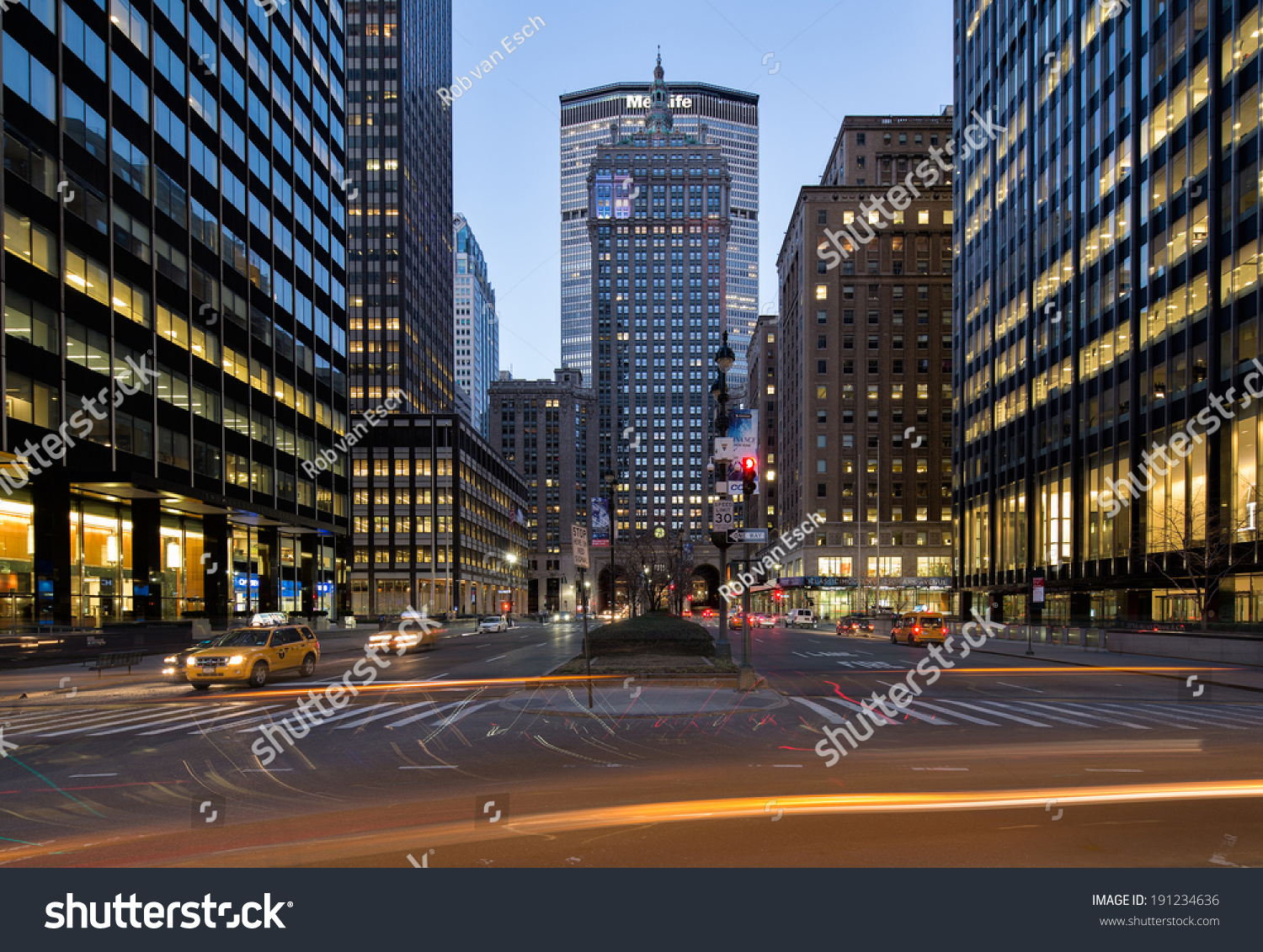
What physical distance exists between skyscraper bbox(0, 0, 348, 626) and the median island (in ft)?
89.8

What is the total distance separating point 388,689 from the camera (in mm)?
23156

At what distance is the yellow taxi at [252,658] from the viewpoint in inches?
910

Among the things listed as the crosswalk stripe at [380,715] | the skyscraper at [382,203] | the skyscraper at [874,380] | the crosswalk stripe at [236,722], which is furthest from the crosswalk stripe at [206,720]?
the skyscraper at [382,203]

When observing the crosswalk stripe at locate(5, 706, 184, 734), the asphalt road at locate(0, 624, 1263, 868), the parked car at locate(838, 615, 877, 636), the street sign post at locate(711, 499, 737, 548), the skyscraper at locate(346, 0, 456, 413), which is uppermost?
the skyscraper at locate(346, 0, 456, 413)

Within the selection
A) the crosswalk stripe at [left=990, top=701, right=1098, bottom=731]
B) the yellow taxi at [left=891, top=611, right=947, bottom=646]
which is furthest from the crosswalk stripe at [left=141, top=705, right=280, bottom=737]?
the yellow taxi at [left=891, top=611, right=947, bottom=646]

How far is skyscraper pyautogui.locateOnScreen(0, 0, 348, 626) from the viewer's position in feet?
126

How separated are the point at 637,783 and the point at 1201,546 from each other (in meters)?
44.5

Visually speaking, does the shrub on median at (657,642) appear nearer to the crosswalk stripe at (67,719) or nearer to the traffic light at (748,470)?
the traffic light at (748,470)

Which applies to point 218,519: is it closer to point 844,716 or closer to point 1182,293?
point 844,716

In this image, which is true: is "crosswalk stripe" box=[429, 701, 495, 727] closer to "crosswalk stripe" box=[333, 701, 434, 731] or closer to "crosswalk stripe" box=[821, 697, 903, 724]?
"crosswalk stripe" box=[333, 701, 434, 731]

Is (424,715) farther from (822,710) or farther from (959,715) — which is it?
(959,715)

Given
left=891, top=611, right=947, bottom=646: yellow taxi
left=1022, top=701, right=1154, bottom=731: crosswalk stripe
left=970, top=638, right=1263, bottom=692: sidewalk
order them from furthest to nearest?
left=891, top=611, right=947, bottom=646: yellow taxi, left=970, top=638, right=1263, bottom=692: sidewalk, left=1022, top=701, right=1154, bottom=731: crosswalk stripe
